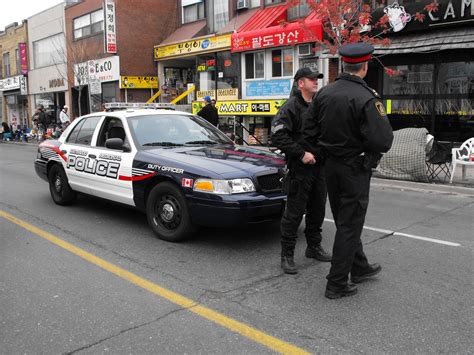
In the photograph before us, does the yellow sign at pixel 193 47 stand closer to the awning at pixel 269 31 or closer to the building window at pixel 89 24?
the awning at pixel 269 31

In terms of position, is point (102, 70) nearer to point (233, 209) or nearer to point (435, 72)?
point (435, 72)

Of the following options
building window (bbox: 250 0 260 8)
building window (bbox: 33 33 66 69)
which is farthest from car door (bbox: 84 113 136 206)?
building window (bbox: 33 33 66 69)

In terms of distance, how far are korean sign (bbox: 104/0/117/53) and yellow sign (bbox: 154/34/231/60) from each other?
2.19m

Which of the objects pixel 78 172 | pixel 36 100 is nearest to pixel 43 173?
pixel 78 172

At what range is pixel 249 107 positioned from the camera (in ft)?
63.0

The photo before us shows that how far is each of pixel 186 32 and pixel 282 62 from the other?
25.8 feet

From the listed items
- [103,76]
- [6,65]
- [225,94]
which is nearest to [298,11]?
[225,94]

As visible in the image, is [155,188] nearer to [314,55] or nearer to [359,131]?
[359,131]

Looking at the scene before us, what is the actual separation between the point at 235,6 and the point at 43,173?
50.5 feet

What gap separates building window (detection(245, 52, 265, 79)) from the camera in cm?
1923

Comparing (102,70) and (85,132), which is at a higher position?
(102,70)

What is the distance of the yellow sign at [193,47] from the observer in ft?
67.3

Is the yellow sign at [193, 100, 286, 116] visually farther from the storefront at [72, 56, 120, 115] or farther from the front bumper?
the front bumper

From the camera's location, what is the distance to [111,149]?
646cm
